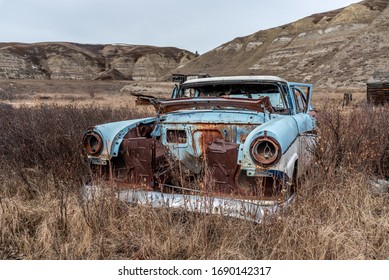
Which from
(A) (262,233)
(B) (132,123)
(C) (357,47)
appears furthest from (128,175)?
(C) (357,47)

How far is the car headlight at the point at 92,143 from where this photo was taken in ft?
10.9

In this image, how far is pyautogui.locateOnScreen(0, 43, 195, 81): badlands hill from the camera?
65312mm

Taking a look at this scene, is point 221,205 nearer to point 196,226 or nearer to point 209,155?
point 196,226

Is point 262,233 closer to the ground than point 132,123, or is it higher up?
closer to the ground

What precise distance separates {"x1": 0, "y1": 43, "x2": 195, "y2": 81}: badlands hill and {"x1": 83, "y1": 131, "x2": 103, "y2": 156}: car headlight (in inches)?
2614

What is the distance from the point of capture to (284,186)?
2.68 meters

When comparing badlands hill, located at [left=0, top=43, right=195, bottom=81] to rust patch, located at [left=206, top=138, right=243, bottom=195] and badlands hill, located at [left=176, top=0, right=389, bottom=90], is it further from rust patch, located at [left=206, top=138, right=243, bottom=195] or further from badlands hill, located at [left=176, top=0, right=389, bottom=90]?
rust patch, located at [left=206, top=138, right=243, bottom=195]

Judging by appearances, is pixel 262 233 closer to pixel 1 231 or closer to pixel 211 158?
pixel 211 158

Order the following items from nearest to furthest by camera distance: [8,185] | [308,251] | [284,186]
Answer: [308,251], [284,186], [8,185]

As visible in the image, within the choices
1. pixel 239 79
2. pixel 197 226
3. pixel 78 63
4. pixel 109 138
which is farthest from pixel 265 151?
pixel 78 63

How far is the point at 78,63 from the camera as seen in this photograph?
234ft

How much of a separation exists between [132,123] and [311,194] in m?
2.02

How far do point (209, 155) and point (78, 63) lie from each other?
74278 mm

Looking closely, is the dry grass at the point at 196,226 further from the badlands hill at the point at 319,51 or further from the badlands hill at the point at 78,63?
the badlands hill at the point at 78,63
